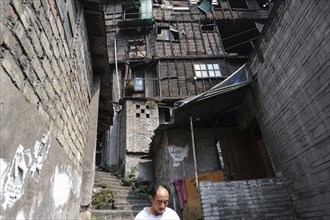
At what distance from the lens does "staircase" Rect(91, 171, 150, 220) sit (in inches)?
273

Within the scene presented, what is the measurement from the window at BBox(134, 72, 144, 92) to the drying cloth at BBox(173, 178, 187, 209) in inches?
336

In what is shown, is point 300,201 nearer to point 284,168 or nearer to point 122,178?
point 284,168

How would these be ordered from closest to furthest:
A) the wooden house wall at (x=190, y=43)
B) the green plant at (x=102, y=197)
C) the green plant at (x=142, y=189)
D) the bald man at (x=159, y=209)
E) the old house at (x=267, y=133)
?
the bald man at (x=159, y=209), the old house at (x=267, y=133), the green plant at (x=102, y=197), the green plant at (x=142, y=189), the wooden house wall at (x=190, y=43)

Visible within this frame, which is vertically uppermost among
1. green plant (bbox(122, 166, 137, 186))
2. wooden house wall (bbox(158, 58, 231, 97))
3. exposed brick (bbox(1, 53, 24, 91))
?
wooden house wall (bbox(158, 58, 231, 97))

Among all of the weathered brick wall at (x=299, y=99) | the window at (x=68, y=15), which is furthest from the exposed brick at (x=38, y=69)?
the weathered brick wall at (x=299, y=99)

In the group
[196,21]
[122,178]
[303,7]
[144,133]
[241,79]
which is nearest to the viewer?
[303,7]

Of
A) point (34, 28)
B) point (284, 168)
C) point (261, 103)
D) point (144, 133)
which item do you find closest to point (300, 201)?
point (284, 168)

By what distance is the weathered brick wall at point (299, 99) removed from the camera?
448cm

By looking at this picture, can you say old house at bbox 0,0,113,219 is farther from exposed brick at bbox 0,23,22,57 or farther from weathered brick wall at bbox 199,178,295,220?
weathered brick wall at bbox 199,178,295,220

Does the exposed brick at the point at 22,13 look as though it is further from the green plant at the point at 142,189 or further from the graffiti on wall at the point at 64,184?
the green plant at the point at 142,189

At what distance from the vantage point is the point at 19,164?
6.07 ft

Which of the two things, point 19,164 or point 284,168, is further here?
point 284,168

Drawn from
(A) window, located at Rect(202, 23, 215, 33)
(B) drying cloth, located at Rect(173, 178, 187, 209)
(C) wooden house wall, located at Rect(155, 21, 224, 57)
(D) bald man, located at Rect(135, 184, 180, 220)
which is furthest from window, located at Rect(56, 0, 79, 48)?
(A) window, located at Rect(202, 23, 215, 33)

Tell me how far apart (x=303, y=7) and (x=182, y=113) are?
171 inches
